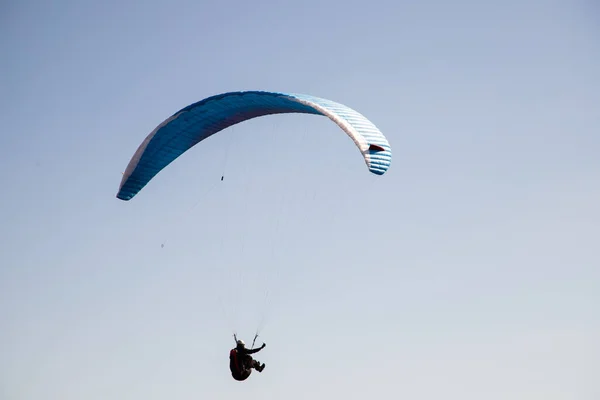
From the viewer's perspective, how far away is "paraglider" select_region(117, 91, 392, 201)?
25.8 meters

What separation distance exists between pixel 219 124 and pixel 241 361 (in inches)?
259

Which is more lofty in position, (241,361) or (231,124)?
(231,124)

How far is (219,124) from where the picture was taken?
97.8ft

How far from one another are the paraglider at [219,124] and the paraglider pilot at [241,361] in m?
5.56

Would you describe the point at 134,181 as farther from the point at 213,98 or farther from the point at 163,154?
the point at 213,98

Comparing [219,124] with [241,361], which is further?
[219,124]

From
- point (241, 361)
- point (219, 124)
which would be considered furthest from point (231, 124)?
point (241, 361)

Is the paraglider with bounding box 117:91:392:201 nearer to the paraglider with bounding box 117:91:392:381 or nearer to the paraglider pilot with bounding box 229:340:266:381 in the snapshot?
the paraglider with bounding box 117:91:392:381

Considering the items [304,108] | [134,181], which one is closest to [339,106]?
[304,108]

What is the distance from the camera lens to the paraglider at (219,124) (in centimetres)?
2577

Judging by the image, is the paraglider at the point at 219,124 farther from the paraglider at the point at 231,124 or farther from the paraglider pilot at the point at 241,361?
the paraglider pilot at the point at 241,361

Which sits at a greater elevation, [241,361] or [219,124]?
[219,124]

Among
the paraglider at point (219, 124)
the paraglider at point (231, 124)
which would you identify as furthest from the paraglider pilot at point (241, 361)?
the paraglider at point (219, 124)

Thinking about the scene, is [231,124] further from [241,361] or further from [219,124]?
[241,361]
